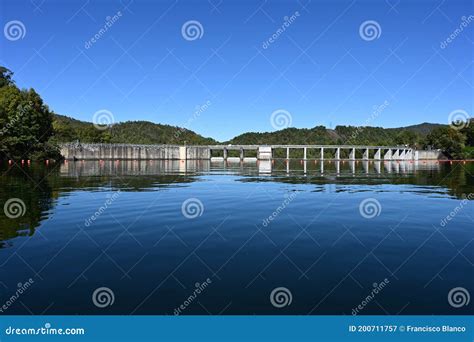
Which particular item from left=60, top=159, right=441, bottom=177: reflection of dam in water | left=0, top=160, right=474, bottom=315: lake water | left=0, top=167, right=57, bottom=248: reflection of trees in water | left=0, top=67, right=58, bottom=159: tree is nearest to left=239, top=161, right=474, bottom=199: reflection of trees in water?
left=60, top=159, right=441, bottom=177: reflection of dam in water

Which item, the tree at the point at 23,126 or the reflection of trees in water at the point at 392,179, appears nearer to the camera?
the reflection of trees in water at the point at 392,179

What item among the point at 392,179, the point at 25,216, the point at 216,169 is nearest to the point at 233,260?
the point at 25,216

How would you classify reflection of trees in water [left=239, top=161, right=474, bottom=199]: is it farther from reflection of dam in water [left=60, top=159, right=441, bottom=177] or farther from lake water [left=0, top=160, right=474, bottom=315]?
lake water [left=0, top=160, right=474, bottom=315]

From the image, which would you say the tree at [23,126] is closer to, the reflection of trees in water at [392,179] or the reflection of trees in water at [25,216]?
the reflection of trees in water at [392,179]

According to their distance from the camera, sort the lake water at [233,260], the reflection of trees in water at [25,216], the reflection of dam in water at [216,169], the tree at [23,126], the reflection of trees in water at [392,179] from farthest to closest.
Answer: the tree at [23,126] → the reflection of dam in water at [216,169] → the reflection of trees in water at [392,179] → the reflection of trees in water at [25,216] → the lake water at [233,260]

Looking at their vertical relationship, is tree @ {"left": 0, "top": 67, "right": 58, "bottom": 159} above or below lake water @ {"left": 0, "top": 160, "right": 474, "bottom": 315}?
above

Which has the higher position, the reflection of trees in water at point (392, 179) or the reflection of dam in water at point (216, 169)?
the reflection of dam in water at point (216, 169)

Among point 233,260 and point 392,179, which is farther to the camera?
point 392,179

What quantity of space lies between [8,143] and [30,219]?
304ft

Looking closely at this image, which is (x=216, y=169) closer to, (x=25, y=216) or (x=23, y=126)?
(x=23, y=126)

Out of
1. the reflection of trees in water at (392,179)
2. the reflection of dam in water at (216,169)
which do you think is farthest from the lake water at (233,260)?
the reflection of dam in water at (216,169)

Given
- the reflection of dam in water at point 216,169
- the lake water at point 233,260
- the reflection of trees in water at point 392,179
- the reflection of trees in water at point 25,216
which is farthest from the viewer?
the reflection of dam in water at point 216,169

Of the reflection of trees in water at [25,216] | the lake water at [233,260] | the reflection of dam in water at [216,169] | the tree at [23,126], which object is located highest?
the tree at [23,126]

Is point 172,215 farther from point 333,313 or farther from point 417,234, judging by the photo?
point 333,313
